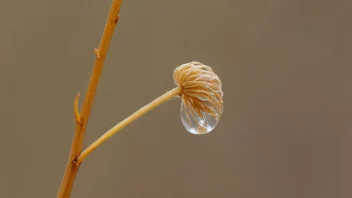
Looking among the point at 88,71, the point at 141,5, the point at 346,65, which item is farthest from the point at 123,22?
the point at 346,65

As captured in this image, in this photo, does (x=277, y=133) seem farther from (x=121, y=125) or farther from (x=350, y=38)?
(x=121, y=125)

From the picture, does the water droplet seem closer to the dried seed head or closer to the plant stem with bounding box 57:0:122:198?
the dried seed head

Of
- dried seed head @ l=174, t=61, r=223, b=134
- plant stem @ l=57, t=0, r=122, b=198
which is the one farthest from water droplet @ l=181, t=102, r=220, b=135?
plant stem @ l=57, t=0, r=122, b=198


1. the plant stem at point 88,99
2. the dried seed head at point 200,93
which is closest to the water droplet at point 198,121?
the dried seed head at point 200,93

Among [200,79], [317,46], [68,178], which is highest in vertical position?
[317,46]
